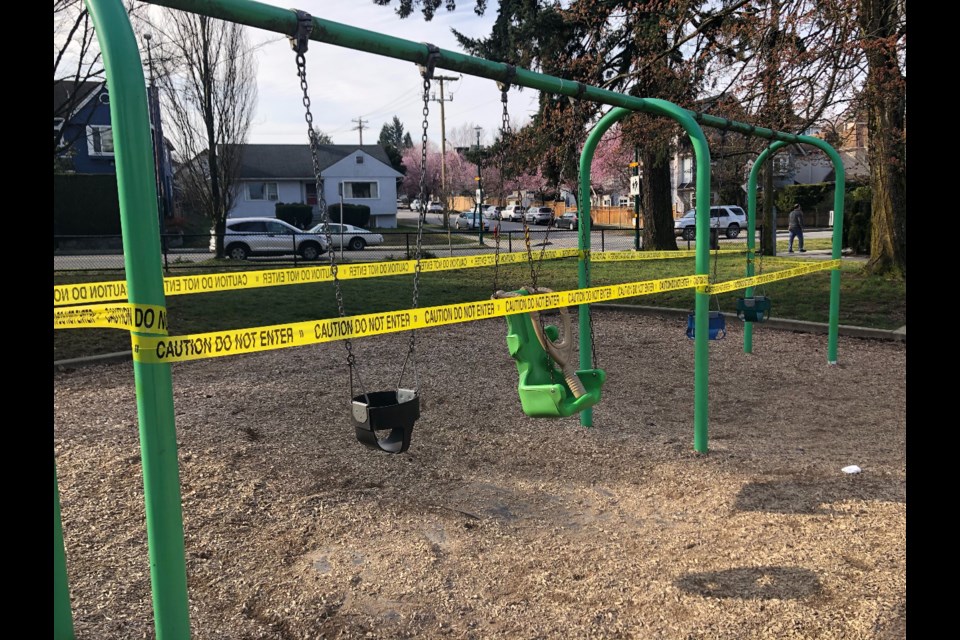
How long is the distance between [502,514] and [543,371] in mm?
812

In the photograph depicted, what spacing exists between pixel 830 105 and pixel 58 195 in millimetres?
27628

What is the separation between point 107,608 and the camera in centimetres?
265

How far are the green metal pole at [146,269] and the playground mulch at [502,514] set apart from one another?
58 cm

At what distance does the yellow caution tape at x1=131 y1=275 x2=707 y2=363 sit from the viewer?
2.00 metres

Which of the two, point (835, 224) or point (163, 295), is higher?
point (835, 224)

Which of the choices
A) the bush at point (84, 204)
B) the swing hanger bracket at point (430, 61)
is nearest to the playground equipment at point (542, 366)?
the swing hanger bracket at point (430, 61)

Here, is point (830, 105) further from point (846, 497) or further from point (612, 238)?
point (612, 238)

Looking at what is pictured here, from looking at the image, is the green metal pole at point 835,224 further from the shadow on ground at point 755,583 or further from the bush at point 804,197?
the bush at point 804,197

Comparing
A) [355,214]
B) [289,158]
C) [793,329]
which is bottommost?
[793,329]

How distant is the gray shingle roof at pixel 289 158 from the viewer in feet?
151

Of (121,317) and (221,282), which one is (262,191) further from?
(121,317)

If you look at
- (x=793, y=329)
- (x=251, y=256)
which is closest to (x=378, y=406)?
(x=793, y=329)

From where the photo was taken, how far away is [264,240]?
68.4 ft

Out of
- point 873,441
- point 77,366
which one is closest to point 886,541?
point 873,441
